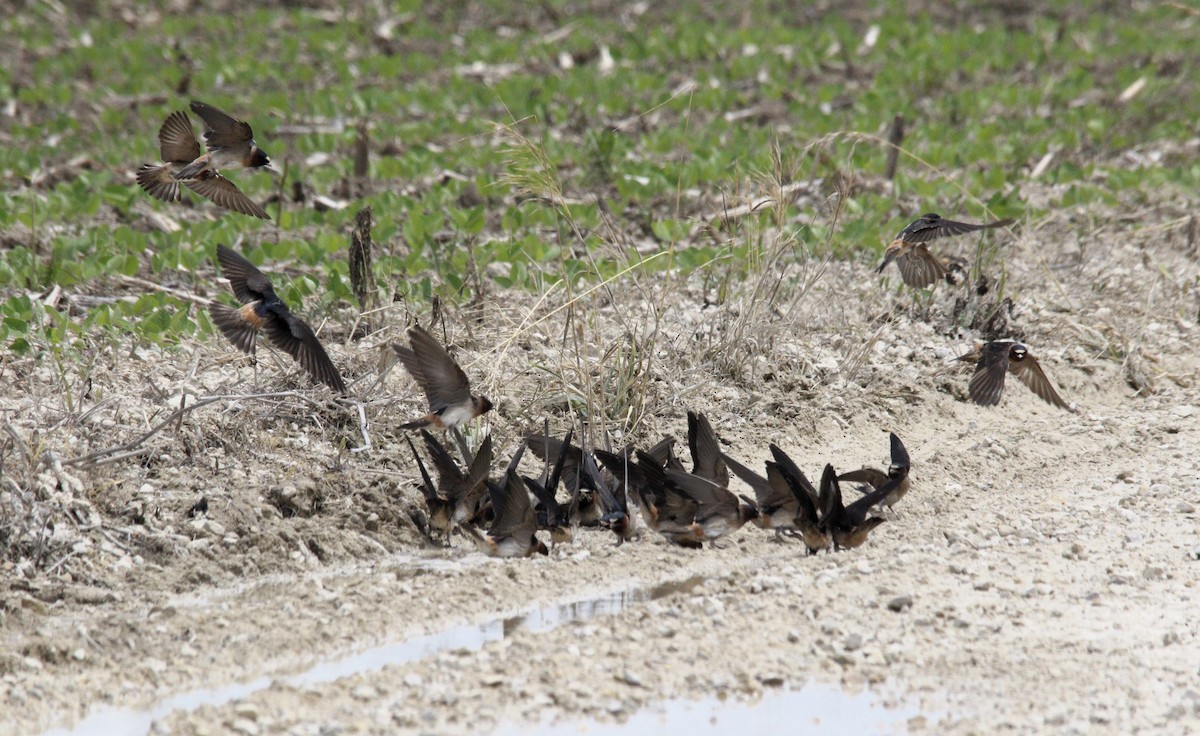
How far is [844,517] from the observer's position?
4.21 meters

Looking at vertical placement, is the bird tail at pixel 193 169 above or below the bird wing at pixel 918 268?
above

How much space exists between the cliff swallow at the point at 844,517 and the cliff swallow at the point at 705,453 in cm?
43

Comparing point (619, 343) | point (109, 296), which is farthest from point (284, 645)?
point (109, 296)

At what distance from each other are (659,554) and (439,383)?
0.94m

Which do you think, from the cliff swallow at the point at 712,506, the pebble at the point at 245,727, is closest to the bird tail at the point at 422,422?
the cliff swallow at the point at 712,506

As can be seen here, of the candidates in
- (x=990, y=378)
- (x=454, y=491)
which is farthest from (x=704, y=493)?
(x=990, y=378)

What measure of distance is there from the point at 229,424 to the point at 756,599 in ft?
6.66

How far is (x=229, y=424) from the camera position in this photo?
4586mm

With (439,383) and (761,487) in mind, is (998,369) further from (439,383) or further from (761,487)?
(439,383)

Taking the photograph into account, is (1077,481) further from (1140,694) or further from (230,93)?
(230,93)

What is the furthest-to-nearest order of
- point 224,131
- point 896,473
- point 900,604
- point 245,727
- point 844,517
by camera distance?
point 224,131 < point 896,473 < point 844,517 < point 900,604 < point 245,727

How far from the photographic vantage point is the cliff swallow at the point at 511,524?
411cm

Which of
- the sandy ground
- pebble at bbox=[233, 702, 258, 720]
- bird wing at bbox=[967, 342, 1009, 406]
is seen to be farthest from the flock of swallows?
pebble at bbox=[233, 702, 258, 720]

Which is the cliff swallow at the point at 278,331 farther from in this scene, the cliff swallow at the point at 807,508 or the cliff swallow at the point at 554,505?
the cliff swallow at the point at 807,508
